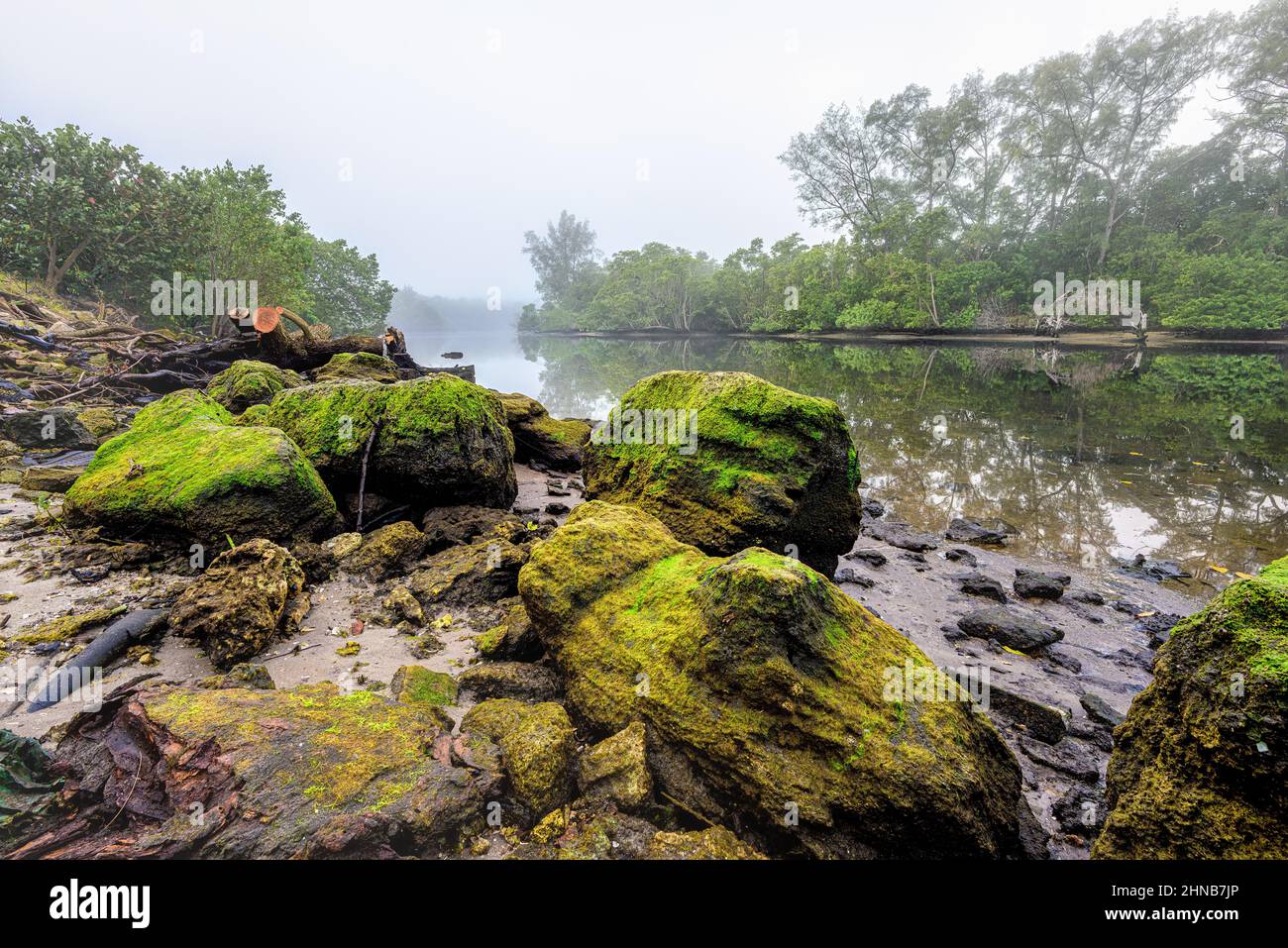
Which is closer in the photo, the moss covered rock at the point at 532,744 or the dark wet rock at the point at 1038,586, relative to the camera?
the moss covered rock at the point at 532,744

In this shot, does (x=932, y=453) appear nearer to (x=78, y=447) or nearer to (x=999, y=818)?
(x=999, y=818)

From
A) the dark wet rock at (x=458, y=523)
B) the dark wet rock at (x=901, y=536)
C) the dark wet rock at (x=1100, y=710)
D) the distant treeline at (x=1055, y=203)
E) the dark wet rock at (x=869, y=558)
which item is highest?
the distant treeline at (x=1055, y=203)

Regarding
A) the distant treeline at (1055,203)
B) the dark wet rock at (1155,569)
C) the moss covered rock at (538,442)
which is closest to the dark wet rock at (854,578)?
the dark wet rock at (1155,569)

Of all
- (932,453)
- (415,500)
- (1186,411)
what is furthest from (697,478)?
(1186,411)

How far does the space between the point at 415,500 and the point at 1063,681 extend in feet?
Result: 22.2

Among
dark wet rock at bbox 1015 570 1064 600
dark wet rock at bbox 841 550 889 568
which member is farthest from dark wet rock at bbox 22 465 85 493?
dark wet rock at bbox 1015 570 1064 600

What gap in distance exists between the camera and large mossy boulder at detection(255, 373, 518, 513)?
6109 millimetres

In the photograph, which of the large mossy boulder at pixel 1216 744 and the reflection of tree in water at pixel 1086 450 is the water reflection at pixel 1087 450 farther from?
the large mossy boulder at pixel 1216 744

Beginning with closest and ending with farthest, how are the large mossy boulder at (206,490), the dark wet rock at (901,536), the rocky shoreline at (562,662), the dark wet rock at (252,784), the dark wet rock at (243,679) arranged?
the dark wet rock at (252,784), the rocky shoreline at (562,662), the dark wet rock at (243,679), the large mossy boulder at (206,490), the dark wet rock at (901,536)

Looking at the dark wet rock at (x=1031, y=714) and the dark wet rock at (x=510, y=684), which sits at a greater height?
the dark wet rock at (x=510, y=684)

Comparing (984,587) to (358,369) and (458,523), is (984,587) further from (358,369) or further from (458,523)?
(358,369)

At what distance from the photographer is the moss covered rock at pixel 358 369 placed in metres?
10.5

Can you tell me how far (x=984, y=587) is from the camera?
5.84 m

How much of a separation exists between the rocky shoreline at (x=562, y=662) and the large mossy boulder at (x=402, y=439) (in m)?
0.04
